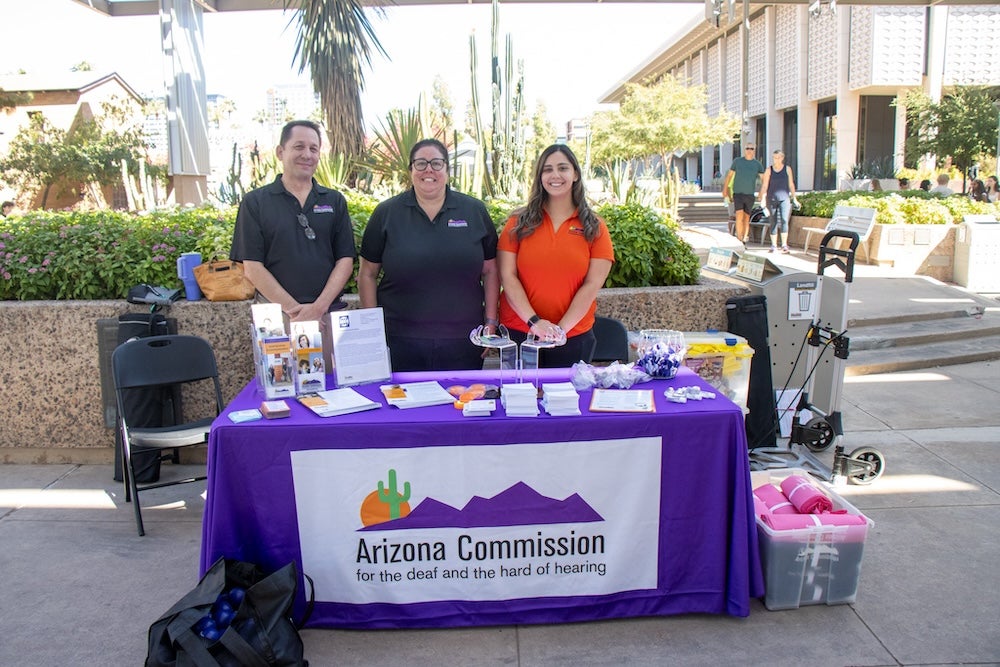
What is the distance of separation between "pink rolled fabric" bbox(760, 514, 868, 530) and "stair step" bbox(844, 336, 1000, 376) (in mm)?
4020

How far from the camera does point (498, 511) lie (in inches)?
111

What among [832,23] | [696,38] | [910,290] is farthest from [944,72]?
[910,290]

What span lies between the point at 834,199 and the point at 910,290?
456 centimetres

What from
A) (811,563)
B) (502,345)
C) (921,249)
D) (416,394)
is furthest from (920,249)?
(416,394)

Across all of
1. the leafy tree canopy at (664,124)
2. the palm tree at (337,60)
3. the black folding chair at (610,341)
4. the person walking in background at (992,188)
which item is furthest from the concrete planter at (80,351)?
the leafy tree canopy at (664,124)

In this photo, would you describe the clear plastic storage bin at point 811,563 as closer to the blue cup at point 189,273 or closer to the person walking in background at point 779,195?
the blue cup at point 189,273

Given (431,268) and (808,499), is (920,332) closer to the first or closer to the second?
(808,499)

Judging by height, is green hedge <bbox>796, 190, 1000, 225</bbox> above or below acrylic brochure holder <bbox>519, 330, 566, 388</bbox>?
above

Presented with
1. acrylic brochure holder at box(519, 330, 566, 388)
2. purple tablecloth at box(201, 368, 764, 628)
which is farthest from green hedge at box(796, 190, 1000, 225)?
purple tablecloth at box(201, 368, 764, 628)

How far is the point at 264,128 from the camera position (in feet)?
312

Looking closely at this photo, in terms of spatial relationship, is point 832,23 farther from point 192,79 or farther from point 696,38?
point 192,79

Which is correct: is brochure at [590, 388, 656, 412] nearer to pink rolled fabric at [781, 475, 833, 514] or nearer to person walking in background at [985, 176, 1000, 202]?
pink rolled fabric at [781, 475, 833, 514]

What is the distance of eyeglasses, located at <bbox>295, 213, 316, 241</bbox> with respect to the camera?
11.7ft

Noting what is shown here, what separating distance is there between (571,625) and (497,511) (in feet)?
1.75
